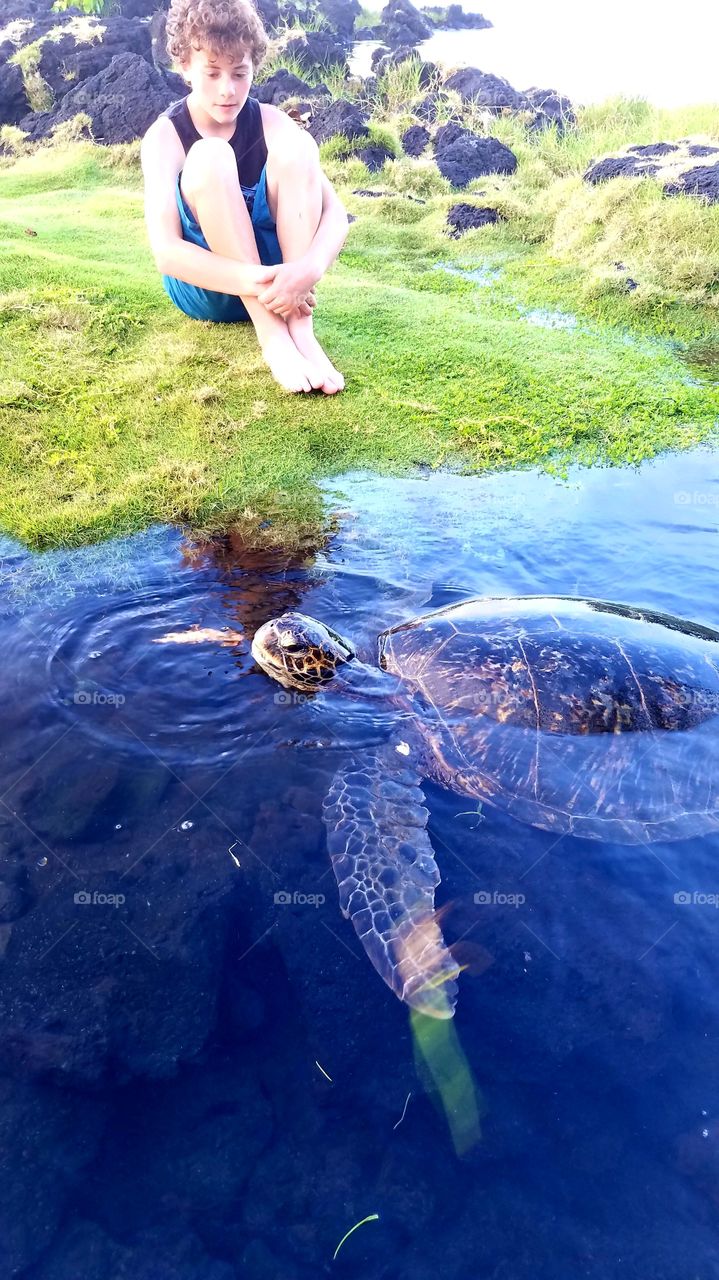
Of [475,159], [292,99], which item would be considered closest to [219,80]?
[475,159]

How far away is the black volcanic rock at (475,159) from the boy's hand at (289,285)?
314 inches

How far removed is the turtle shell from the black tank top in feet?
13.0

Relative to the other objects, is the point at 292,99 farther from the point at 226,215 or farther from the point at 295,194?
the point at 226,215

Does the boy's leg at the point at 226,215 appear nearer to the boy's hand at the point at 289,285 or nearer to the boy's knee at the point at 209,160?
the boy's knee at the point at 209,160

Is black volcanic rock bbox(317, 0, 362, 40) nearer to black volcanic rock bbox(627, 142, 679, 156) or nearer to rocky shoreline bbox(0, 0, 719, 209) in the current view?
rocky shoreline bbox(0, 0, 719, 209)

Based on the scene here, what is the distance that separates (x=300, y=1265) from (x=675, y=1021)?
123 cm

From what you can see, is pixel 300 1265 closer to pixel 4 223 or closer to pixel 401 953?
pixel 401 953

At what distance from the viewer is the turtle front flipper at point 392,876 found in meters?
2.26

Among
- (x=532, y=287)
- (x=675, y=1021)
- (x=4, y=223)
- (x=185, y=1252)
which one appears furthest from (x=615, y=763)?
(x=4, y=223)

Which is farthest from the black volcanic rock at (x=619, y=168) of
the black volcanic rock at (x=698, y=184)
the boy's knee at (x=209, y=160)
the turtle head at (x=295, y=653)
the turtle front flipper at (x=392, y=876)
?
the turtle front flipper at (x=392, y=876)

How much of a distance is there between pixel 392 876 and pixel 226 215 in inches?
171

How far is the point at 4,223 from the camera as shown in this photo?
8.97 m

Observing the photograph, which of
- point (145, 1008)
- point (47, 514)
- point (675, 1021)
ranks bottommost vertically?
point (675, 1021)

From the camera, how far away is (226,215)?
4.80 metres
